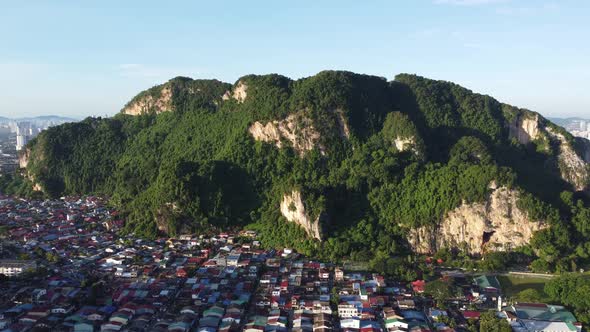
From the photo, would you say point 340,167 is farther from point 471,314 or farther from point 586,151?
point 586,151

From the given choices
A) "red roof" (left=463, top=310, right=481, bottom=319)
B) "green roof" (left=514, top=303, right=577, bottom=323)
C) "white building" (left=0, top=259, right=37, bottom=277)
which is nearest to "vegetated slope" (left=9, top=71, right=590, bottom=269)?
"green roof" (left=514, top=303, right=577, bottom=323)

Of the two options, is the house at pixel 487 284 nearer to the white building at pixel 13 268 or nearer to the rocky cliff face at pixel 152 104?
the white building at pixel 13 268

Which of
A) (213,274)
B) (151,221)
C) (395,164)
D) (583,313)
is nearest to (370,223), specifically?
(395,164)

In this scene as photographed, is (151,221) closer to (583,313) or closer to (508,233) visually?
(508,233)

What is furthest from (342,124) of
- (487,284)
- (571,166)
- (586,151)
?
(586,151)

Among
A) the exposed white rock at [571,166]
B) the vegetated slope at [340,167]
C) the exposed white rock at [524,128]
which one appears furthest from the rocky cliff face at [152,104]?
the exposed white rock at [571,166]

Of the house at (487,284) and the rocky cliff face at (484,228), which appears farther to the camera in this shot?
the rocky cliff face at (484,228)
